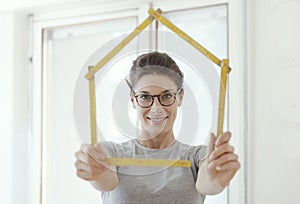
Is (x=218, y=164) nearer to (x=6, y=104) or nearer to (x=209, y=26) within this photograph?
(x=209, y=26)

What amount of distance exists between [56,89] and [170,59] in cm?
101

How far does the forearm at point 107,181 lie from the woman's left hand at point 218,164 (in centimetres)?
18

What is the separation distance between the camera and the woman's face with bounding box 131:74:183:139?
105 cm

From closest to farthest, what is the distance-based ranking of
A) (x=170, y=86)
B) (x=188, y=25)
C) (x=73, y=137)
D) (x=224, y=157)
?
(x=224, y=157)
(x=170, y=86)
(x=188, y=25)
(x=73, y=137)

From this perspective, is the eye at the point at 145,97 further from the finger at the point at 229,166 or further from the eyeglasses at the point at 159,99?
the finger at the point at 229,166

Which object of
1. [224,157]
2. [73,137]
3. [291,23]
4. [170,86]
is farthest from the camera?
[73,137]

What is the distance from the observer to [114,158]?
104 centimetres

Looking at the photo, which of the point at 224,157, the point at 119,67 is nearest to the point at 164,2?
the point at 119,67

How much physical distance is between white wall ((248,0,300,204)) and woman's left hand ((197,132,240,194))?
1.39ft

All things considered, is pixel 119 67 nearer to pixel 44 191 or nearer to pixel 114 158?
pixel 114 158

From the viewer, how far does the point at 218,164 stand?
3.15ft

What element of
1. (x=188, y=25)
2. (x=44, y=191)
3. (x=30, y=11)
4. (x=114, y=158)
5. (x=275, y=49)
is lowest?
(x=44, y=191)

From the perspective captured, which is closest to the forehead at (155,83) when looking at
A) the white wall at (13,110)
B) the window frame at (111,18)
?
the window frame at (111,18)

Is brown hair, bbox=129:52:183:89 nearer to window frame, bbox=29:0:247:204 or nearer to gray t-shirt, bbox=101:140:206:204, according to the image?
gray t-shirt, bbox=101:140:206:204
